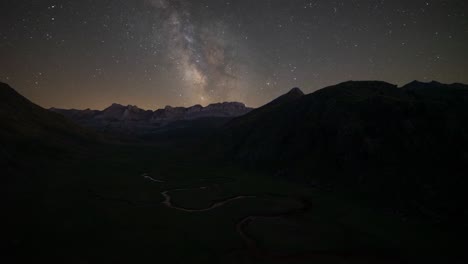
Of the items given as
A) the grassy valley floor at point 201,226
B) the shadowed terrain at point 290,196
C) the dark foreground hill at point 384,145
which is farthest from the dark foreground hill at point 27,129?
the dark foreground hill at point 384,145

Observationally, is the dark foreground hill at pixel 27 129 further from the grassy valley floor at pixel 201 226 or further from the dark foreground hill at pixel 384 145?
the dark foreground hill at pixel 384 145

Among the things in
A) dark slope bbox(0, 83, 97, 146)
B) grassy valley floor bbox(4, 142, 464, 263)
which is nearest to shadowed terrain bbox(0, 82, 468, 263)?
grassy valley floor bbox(4, 142, 464, 263)

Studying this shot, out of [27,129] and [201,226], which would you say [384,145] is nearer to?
[201,226]

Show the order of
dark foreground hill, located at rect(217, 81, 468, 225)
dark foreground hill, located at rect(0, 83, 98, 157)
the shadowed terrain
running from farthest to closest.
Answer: dark foreground hill, located at rect(0, 83, 98, 157) → dark foreground hill, located at rect(217, 81, 468, 225) → the shadowed terrain

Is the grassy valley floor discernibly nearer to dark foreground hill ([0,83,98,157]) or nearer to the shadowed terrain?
the shadowed terrain

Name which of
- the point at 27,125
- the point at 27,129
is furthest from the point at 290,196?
the point at 27,125

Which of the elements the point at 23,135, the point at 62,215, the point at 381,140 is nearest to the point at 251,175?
the point at 381,140

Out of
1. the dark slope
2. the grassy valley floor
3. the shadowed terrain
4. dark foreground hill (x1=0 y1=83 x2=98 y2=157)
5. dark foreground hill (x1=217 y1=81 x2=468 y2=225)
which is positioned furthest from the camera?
the dark slope

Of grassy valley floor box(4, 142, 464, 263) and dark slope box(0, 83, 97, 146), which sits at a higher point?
dark slope box(0, 83, 97, 146)
